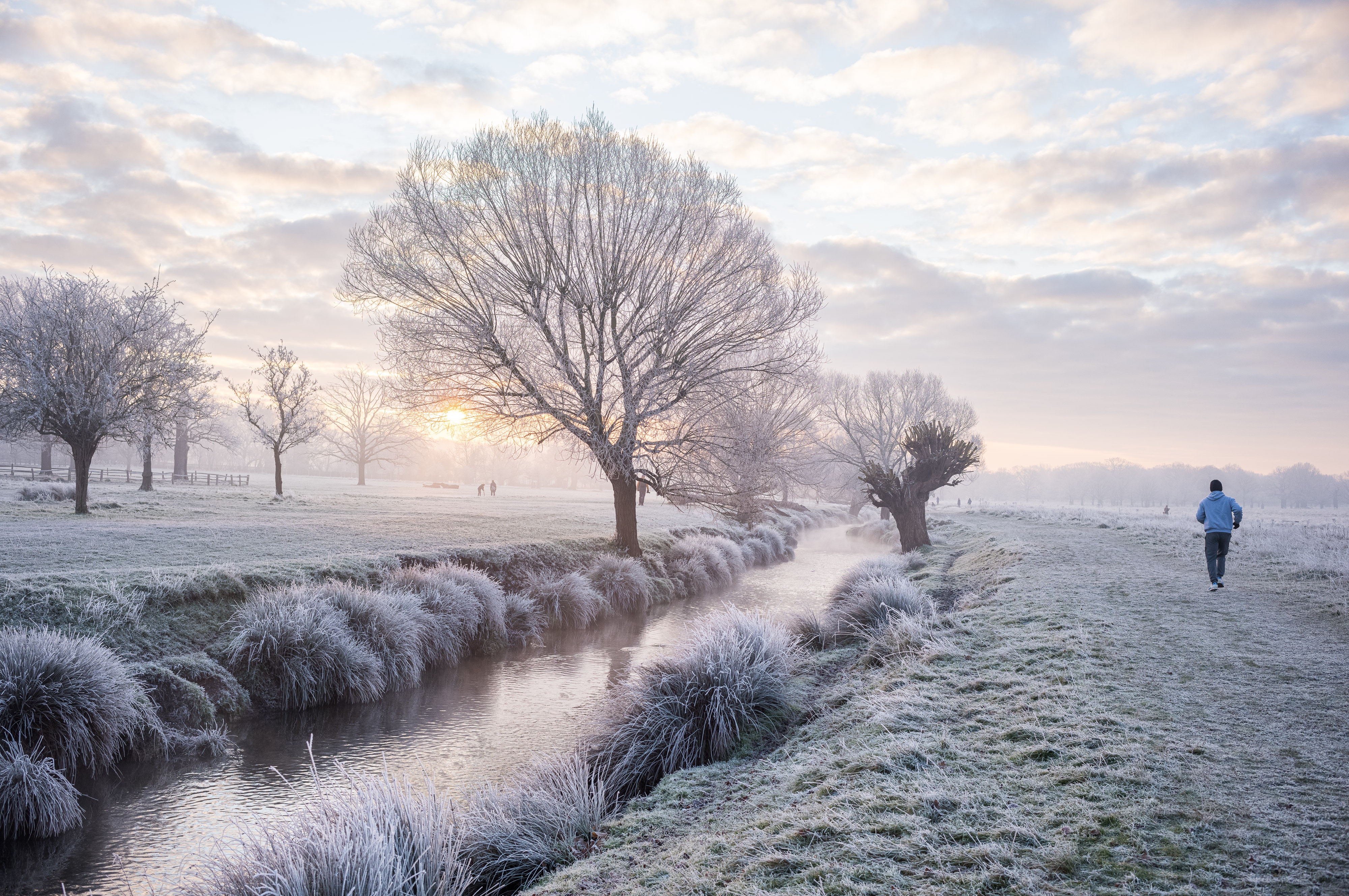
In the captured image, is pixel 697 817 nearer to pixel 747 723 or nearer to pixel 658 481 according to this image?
pixel 747 723

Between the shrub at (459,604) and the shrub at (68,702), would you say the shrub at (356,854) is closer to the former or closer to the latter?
the shrub at (68,702)

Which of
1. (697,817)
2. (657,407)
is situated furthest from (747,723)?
(657,407)

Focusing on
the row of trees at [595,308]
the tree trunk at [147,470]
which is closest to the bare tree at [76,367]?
the tree trunk at [147,470]

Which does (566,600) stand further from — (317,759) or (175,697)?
(175,697)

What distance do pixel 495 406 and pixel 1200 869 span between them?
15.2m

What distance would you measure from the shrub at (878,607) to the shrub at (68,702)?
886cm

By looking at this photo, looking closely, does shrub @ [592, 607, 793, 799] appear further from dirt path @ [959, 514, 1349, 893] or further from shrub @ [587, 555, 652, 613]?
shrub @ [587, 555, 652, 613]

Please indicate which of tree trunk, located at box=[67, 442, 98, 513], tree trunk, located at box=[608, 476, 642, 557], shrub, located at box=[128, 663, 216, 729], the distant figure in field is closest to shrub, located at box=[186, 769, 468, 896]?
shrub, located at box=[128, 663, 216, 729]

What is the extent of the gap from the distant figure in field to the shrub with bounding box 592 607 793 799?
27.9ft

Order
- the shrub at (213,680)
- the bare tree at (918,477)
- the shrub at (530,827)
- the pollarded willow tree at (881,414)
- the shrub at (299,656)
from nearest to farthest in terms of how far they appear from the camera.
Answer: the shrub at (530,827)
the shrub at (213,680)
the shrub at (299,656)
the bare tree at (918,477)
the pollarded willow tree at (881,414)

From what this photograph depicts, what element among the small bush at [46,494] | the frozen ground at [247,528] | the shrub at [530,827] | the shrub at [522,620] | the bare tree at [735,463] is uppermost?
the bare tree at [735,463]

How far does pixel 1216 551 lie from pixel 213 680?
1543 centimetres

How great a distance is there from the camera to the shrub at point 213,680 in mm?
8438

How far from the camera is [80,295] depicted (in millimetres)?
21969
